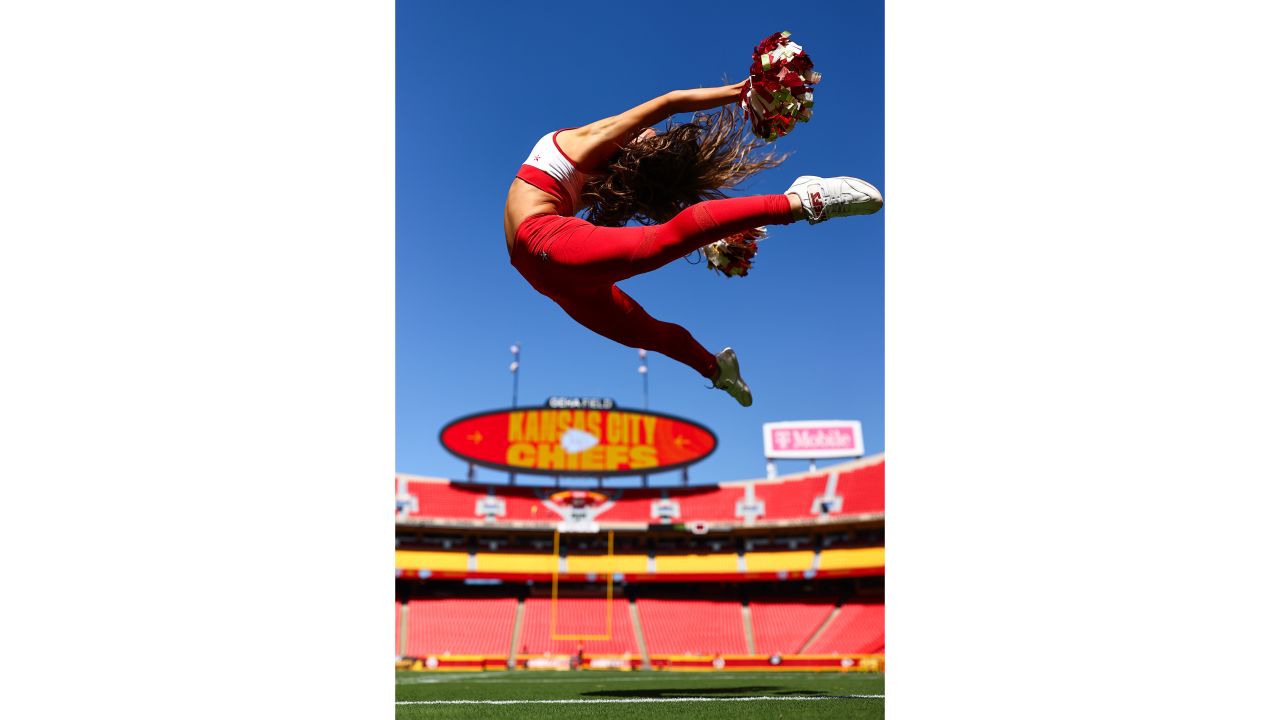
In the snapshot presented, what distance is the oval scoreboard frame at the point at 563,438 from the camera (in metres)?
18.0

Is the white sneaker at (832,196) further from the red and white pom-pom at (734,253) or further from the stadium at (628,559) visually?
the stadium at (628,559)

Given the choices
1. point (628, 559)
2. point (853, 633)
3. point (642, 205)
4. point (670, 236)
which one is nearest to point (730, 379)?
point (642, 205)

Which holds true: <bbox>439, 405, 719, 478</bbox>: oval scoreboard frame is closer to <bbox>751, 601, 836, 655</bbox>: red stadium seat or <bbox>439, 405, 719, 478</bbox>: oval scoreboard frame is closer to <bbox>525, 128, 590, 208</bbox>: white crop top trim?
<bbox>751, 601, 836, 655</bbox>: red stadium seat

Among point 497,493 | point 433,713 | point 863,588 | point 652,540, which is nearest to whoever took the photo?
point 433,713

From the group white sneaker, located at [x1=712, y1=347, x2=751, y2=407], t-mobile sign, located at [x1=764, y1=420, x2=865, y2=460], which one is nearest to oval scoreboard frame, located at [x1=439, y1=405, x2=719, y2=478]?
t-mobile sign, located at [x1=764, y1=420, x2=865, y2=460]

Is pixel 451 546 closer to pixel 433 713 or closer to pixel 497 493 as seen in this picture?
pixel 497 493

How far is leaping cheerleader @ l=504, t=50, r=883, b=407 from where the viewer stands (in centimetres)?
137

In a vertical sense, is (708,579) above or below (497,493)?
below

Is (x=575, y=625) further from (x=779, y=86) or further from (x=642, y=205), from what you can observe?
(x=779, y=86)

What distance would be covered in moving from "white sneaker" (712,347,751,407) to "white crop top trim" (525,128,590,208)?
49 centimetres
